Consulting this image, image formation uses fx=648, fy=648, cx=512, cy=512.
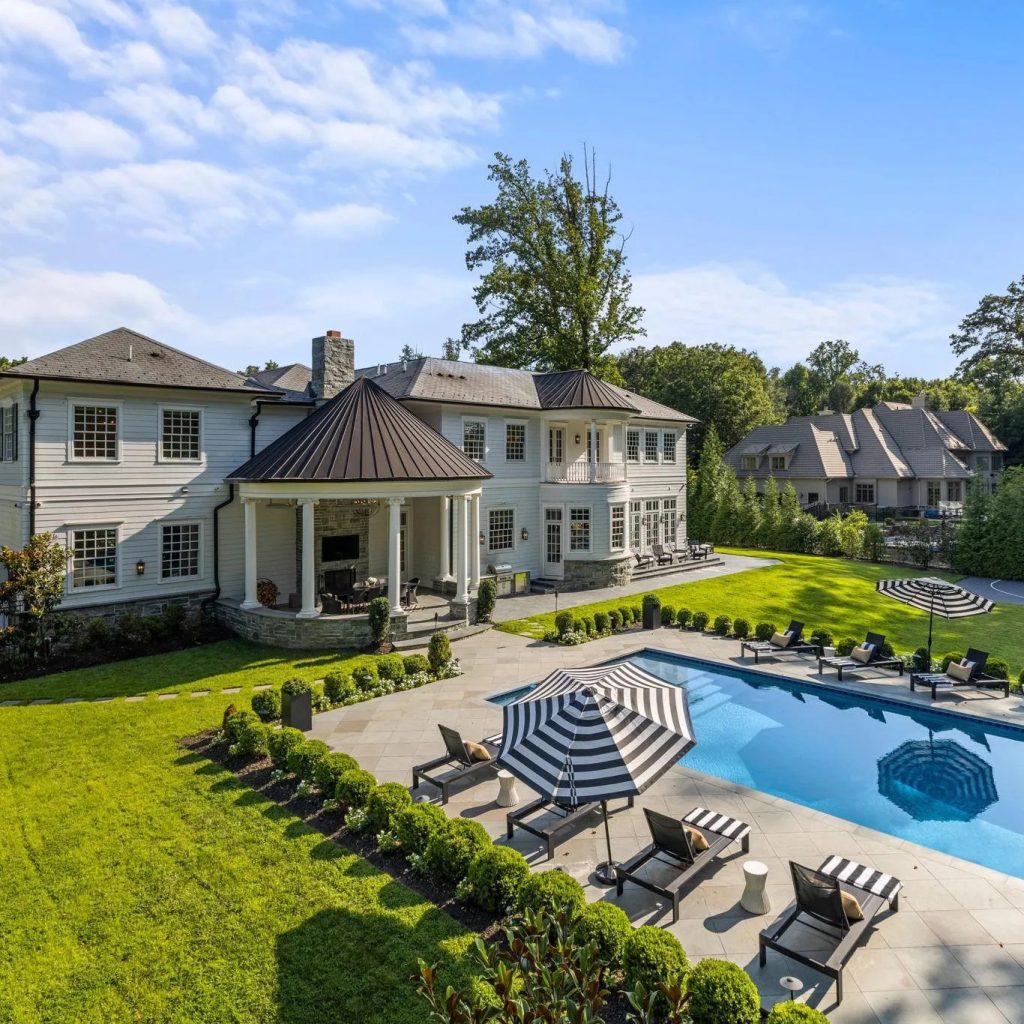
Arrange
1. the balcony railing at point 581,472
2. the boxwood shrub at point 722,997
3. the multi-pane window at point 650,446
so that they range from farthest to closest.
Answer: the multi-pane window at point 650,446 → the balcony railing at point 581,472 → the boxwood shrub at point 722,997

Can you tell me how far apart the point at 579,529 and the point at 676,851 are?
1923cm

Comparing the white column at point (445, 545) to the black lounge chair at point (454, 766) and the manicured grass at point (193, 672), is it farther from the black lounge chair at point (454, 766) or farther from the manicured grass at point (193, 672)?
the black lounge chair at point (454, 766)

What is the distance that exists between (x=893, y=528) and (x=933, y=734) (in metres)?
28.4

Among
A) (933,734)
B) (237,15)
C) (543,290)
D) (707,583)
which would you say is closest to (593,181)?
(543,290)

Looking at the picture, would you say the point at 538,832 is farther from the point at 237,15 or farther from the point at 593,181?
the point at 593,181

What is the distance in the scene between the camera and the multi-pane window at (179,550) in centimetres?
1930

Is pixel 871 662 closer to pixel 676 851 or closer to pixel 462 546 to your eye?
pixel 676 851

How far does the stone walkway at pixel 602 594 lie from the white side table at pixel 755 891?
13882 millimetres

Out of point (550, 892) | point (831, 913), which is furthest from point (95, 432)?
point (831, 913)

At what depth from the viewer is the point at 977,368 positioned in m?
58.0

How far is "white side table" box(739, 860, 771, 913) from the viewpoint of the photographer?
705 cm

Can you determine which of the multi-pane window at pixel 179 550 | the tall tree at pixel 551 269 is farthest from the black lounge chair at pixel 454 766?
the tall tree at pixel 551 269

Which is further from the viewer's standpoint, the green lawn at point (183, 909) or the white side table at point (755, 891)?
the white side table at point (755, 891)

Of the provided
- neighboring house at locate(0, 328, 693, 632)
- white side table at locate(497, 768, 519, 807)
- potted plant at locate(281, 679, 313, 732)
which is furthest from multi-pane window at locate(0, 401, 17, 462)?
white side table at locate(497, 768, 519, 807)
